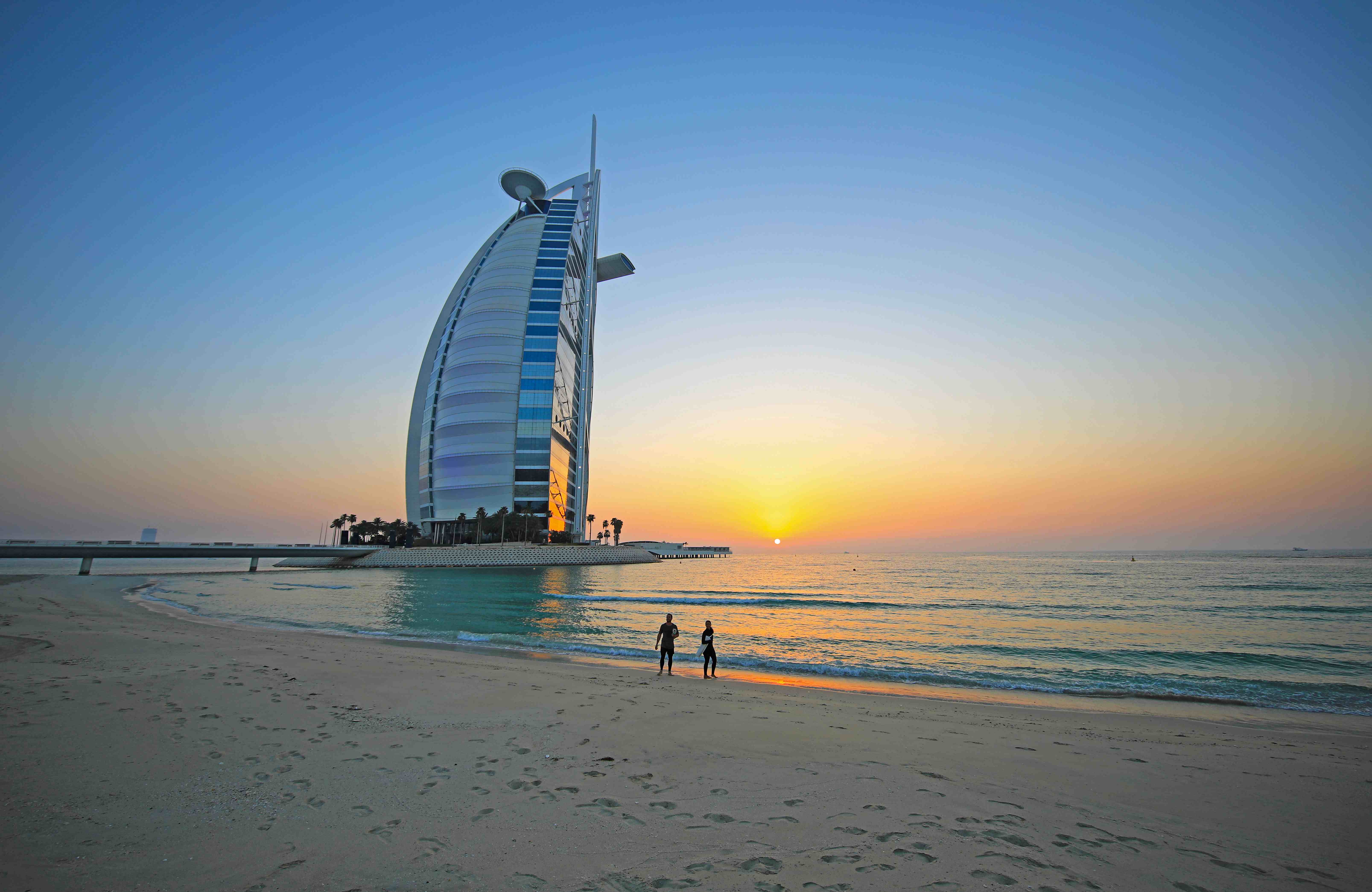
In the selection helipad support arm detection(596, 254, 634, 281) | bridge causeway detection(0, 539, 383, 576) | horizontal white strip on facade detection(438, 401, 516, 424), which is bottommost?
bridge causeway detection(0, 539, 383, 576)

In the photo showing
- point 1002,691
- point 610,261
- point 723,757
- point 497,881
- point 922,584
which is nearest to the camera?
point 497,881

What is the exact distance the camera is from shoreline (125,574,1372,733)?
11289 millimetres

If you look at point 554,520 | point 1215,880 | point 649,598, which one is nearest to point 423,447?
point 554,520

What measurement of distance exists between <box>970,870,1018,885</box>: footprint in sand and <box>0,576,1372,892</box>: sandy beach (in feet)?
0.09

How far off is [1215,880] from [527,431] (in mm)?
99404

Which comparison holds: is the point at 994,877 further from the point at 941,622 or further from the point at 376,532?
the point at 376,532

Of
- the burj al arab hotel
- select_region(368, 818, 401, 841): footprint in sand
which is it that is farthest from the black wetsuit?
the burj al arab hotel

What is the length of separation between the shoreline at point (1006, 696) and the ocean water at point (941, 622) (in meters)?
0.22

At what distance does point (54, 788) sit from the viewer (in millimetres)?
5398

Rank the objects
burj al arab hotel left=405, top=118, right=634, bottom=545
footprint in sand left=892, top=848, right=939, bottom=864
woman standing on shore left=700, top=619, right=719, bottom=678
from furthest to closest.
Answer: burj al arab hotel left=405, top=118, right=634, bottom=545 < woman standing on shore left=700, top=619, right=719, bottom=678 < footprint in sand left=892, top=848, right=939, bottom=864

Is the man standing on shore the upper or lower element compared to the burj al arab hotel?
lower

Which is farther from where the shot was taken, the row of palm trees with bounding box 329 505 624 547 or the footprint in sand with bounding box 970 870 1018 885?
the row of palm trees with bounding box 329 505 624 547

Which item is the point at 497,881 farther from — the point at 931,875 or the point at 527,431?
the point at 527,431

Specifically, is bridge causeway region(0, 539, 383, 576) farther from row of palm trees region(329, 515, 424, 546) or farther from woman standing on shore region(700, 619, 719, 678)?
woman standing on shore region(700, 619, 719, 678)
